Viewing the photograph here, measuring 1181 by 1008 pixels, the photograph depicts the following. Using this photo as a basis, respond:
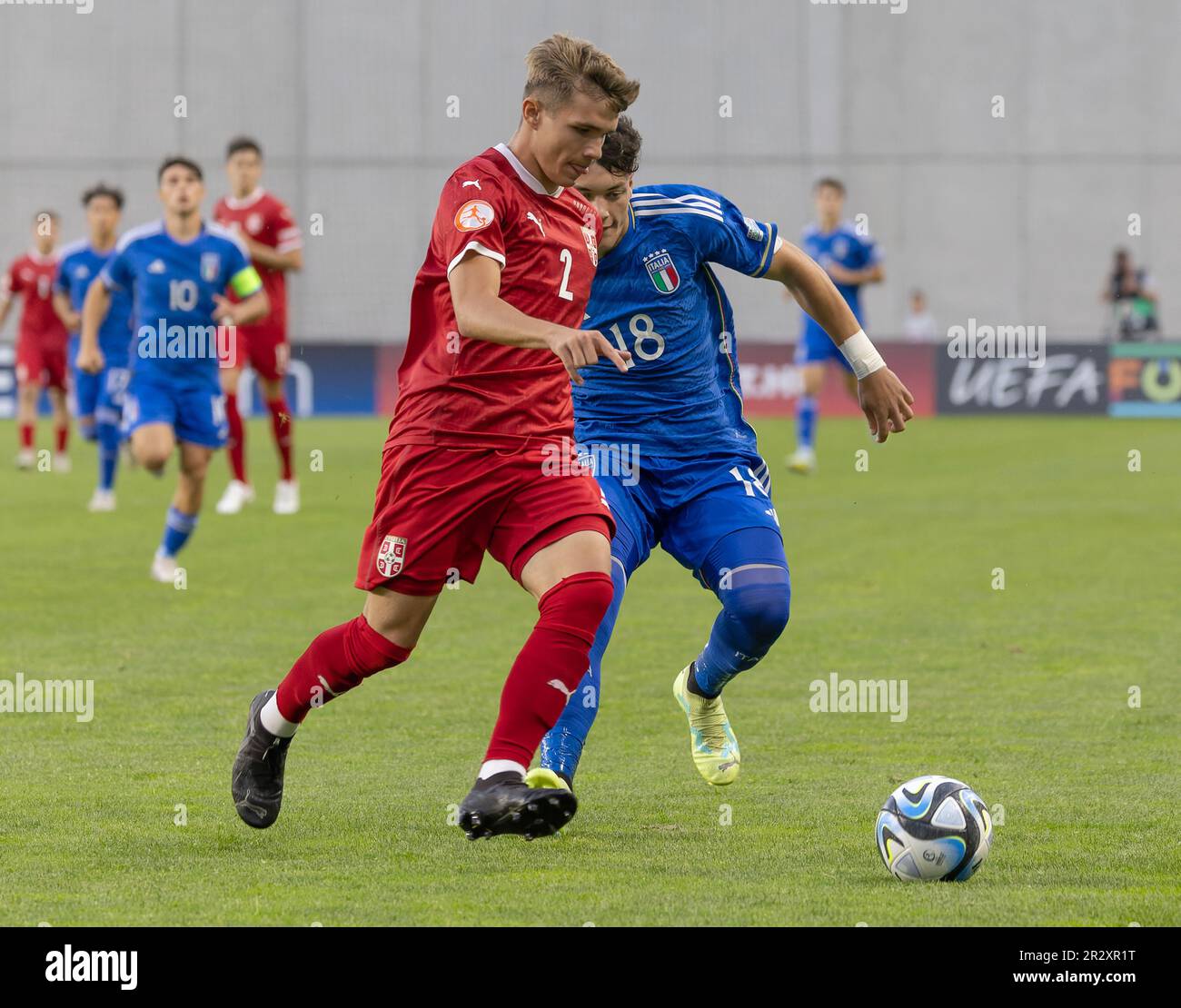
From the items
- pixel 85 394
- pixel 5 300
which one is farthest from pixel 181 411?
pixel 5 300

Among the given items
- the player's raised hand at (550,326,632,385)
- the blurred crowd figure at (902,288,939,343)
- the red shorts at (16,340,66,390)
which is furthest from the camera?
the blurred crowd figure at (902,288,939,343)

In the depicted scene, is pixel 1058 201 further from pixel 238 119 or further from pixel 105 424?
pixel 105 424

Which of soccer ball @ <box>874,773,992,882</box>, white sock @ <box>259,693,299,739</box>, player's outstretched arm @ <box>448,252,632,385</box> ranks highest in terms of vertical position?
player's outstretched arm @ <box>448,252,632,385</box>

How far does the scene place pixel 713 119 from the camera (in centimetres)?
3344

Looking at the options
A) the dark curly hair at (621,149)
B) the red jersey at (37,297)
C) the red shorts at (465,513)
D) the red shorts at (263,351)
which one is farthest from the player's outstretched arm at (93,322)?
the red jersey at (37,297)

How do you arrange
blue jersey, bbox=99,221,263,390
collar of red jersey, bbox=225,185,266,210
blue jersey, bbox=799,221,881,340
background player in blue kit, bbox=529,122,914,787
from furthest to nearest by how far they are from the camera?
blue jersey, bbox=799,221,881,340 < collar of red jersey, bbox=225,185,266,210 < blue jersey, bbox=99,221,263,390 < background player in blue kit, bbox=529,122,914,787

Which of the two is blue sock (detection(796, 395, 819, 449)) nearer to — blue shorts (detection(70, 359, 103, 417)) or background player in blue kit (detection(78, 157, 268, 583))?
blue shorts (detection(70, 359, 103, 417))

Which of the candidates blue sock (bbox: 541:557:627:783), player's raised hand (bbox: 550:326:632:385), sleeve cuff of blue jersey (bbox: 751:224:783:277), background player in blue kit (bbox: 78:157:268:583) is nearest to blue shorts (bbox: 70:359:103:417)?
background player in blue kit (bbox: 78:157:268:583)

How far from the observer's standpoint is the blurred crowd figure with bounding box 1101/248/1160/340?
104 ft

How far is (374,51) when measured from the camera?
111 ft

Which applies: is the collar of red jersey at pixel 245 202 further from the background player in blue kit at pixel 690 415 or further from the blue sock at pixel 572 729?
the blue sock at pixel 572 729

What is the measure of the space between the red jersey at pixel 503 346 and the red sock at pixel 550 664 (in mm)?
420

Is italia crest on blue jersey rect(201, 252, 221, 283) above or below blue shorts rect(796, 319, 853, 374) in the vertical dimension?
above

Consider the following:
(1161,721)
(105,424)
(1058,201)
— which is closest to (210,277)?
(105,424)
